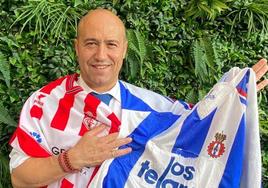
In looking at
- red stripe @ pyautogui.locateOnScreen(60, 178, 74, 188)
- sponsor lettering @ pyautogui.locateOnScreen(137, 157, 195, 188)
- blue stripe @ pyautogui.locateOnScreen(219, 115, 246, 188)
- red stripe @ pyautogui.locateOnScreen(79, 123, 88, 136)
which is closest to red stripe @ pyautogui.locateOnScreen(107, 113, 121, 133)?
red stripe @ pyautogui.locateOnScreen(79, 123, 88, 136)

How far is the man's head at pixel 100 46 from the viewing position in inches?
89.7

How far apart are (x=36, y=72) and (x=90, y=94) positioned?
843 mm

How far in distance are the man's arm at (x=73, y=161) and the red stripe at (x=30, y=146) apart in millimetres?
37

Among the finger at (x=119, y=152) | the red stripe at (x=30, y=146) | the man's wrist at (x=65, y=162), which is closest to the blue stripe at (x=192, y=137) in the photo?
Answer: the finger at (x=119, y=152)

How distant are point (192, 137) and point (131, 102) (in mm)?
379

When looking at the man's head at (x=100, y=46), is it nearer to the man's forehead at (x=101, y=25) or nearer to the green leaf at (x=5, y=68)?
the man's forehead at (x=101, y=25)

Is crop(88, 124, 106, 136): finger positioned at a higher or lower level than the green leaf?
lower

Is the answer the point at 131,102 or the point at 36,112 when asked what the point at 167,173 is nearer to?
the point at 131,102

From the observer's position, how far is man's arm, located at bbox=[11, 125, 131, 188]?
2172 mm

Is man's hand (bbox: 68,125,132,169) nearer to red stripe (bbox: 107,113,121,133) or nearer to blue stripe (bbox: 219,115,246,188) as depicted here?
red stripe (bbox: 107,113,121,133)

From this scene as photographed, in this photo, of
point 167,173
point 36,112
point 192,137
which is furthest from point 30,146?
point 192,137

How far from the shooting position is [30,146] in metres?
2.23

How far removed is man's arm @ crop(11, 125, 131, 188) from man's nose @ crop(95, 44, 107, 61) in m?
0.36

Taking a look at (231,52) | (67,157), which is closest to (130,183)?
(67,157)
